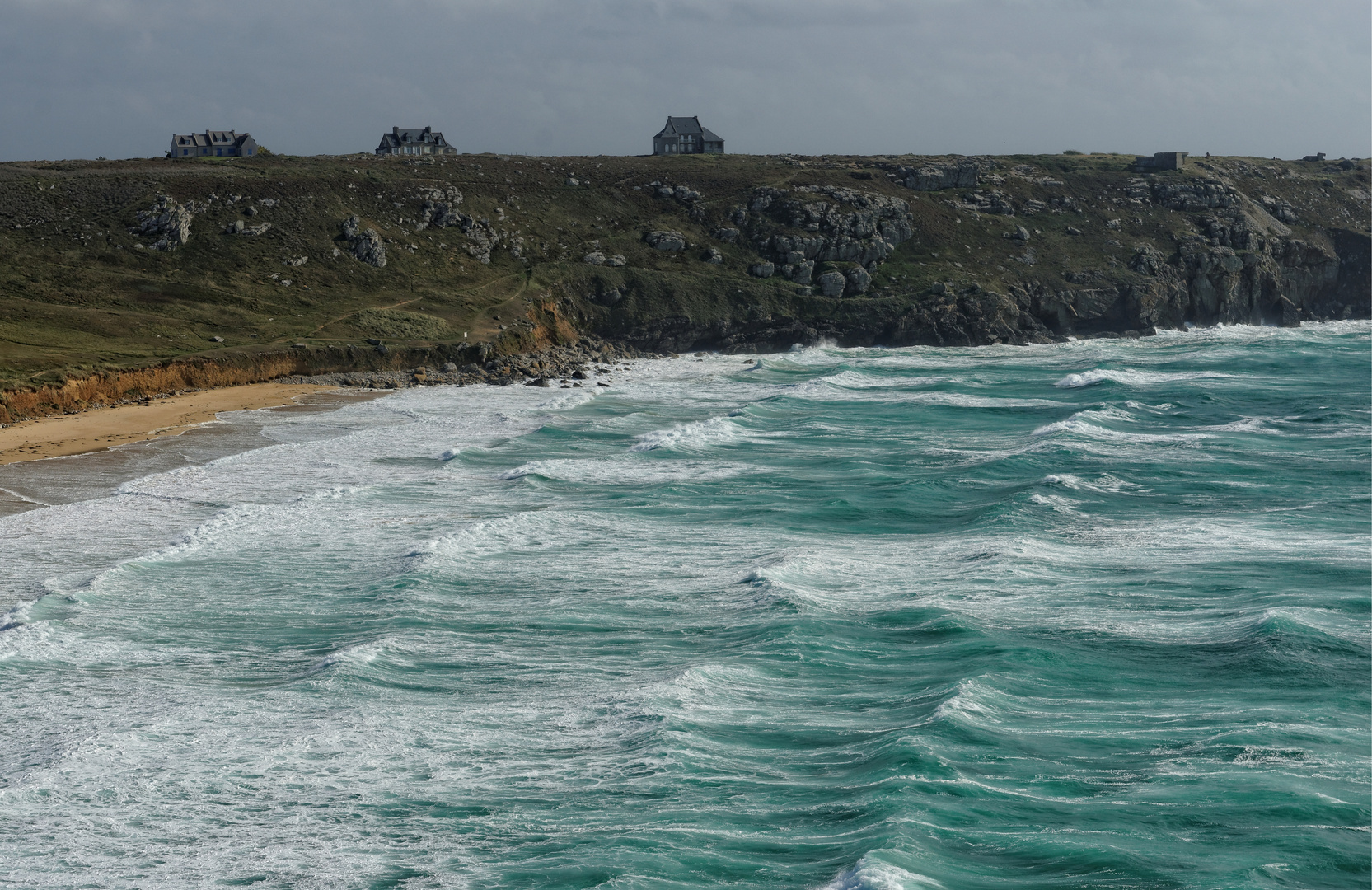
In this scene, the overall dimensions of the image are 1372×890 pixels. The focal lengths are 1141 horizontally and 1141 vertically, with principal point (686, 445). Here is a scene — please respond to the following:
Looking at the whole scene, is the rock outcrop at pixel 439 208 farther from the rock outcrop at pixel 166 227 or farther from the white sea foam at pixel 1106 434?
the white sea foam at pixel 1106 434

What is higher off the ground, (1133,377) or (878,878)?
(1133,377)

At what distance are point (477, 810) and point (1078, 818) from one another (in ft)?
31.7

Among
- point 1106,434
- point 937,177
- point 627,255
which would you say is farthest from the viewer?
point 937,177

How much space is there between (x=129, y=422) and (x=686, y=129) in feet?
294

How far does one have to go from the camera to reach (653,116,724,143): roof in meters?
130

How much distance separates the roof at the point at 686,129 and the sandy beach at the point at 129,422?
3021 inches

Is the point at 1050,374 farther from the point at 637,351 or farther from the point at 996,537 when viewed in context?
the point at 996,537

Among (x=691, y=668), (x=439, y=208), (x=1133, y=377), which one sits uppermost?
(x=439, y=208)

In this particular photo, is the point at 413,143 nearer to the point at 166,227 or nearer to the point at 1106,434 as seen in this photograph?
the point at 166,227

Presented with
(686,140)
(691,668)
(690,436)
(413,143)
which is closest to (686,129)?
(686,140)

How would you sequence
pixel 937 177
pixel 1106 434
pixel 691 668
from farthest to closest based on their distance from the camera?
pixel 937 177 < pixel 1106 434 < pixel 691 668

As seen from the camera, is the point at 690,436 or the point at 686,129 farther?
the point at 686,129

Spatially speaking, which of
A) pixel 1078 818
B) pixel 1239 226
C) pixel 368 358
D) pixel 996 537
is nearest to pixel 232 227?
pixel 368 358

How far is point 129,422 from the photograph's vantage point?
52.5 metres
